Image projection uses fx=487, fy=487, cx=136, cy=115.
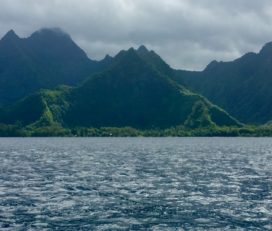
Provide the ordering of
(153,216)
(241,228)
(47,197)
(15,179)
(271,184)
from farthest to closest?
(15,179), (271,184), (47,197), (153,216), (241,228)

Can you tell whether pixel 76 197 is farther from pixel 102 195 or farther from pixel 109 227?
pixel 109 227

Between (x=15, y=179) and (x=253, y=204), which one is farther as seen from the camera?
(x=15, y=179)

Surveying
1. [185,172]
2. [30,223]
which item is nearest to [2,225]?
[30,223]

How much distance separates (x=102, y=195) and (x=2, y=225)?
73.3 feet

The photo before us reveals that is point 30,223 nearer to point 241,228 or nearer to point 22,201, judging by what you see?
point 22,201

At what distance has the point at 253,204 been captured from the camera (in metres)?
63.1

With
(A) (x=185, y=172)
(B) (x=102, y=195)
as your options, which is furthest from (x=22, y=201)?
(A) (x=185, y=172)

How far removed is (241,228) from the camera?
162 ft

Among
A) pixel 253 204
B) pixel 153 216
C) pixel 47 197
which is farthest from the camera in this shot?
pixel 47 197

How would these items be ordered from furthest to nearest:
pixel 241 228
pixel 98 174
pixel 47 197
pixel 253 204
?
pixel 98 174, pixel 47 197, pixel 253 204, pixel 241 228

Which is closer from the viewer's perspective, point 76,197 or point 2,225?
point 2,225

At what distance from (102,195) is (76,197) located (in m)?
4.02

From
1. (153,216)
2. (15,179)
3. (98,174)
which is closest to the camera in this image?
(153,216)

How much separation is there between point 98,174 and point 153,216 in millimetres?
46750
